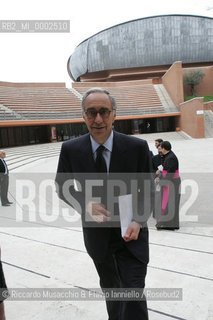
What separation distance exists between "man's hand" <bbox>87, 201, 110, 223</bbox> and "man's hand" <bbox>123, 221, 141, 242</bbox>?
0.16 m

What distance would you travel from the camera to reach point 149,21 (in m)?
48.4

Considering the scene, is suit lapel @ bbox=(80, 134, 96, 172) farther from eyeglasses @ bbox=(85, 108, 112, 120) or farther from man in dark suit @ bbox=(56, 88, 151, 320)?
eyeglasses @ bbox=(85, 108, 112, 120)

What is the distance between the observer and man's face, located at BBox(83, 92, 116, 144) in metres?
1.65

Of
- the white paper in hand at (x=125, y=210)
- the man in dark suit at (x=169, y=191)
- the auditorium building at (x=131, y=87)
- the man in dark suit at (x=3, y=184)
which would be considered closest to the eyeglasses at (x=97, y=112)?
the white paper in hand at (x=125, y=210)

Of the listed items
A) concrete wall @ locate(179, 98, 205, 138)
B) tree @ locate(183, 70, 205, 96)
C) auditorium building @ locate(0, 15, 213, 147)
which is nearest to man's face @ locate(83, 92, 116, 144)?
auditorium building @ locate(0, 15, 213, 147)

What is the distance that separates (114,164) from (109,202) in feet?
0.87

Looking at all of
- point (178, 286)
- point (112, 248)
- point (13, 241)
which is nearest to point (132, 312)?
point (112, 248)

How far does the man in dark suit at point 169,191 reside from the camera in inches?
170

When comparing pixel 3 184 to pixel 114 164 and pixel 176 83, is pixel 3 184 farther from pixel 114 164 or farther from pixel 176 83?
pixel 176 83

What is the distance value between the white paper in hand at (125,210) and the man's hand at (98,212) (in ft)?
0.32

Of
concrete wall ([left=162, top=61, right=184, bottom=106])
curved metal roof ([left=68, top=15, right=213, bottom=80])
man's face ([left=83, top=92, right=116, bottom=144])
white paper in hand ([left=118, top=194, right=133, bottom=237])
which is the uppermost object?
curved metal roof ([left=68, top=15, right=213, bottom=80])

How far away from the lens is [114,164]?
175 cm

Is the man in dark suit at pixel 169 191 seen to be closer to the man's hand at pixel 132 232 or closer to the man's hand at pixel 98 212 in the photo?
the man's hand at pixel 132 232

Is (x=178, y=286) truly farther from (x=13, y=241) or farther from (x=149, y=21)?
(x=149, y=21)
